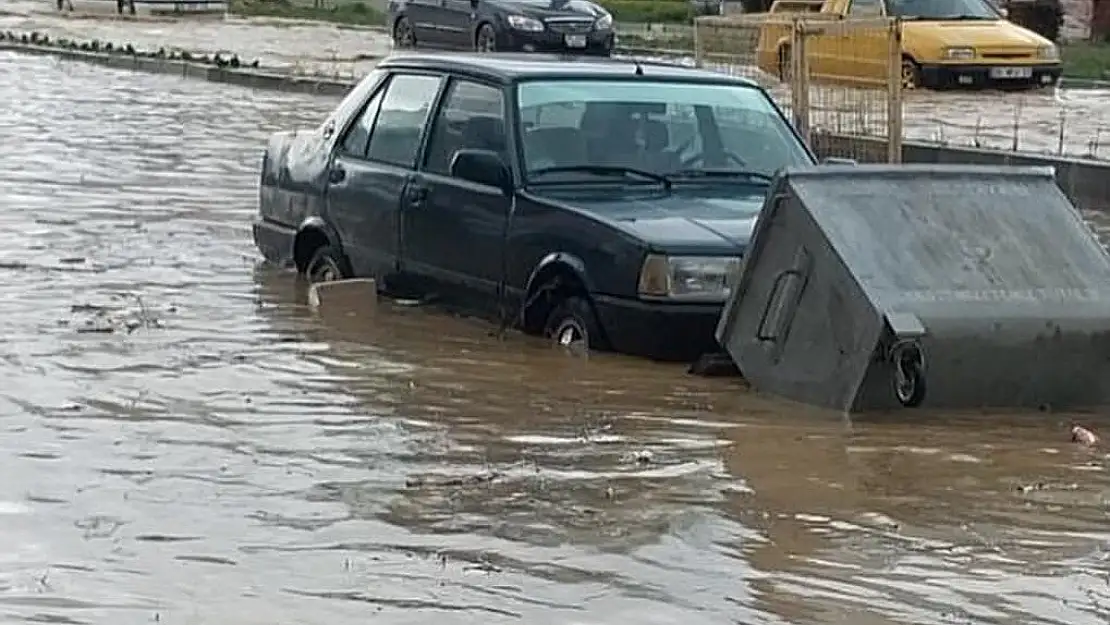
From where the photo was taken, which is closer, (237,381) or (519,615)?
(519,615)

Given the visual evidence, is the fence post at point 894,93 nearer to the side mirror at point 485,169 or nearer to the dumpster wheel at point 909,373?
the side mirror at point 485,169

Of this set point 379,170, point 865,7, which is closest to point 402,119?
point 379,170

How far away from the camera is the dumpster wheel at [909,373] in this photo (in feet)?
29.7

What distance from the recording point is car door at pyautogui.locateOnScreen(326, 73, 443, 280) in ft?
39.2

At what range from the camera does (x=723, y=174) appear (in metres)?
11.1

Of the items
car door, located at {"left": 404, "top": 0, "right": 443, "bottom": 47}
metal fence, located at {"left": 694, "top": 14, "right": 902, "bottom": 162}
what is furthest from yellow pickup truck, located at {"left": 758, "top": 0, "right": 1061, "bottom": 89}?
metal fence, located at {"left": 694, "top": 14, "right": 902, "bottom": 162}

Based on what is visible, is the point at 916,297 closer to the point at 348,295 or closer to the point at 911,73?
the point at 348,295

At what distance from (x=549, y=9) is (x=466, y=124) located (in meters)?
23.4

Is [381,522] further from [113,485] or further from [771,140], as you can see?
[771,140]

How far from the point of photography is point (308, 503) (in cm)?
782

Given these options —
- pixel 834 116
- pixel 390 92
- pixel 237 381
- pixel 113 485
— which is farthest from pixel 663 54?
pixel 113 485

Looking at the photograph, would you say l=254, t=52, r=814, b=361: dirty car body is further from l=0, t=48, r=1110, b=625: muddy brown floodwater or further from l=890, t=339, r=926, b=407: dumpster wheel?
l=890, t=339, r=926, b=407: dumpster wheel

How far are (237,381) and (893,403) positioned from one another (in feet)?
9.40

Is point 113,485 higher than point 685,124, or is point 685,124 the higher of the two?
point 685,124
